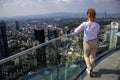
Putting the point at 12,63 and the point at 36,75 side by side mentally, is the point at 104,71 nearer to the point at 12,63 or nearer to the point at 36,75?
the point at 36,75

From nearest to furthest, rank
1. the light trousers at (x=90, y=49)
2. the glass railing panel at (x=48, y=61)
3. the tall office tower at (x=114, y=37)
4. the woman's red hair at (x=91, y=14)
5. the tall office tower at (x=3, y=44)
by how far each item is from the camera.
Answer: the glass railing panel at (x=48, y=61) < the woman's red hair at (x=91, y=14) < the light trousers at (x=90, y=49) < the tall office tower at (x=114, y=37) < the tall office tower at (x=3, y=44)

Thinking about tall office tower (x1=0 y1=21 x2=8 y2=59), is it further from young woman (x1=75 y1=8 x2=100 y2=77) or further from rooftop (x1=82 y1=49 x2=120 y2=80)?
young woman (x1=75 y1=8 x2=100 y2=77)

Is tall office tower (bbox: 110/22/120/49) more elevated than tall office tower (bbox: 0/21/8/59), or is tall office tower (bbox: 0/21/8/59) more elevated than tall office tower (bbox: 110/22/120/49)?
tall office tower (bbox: 110/22/120/49)

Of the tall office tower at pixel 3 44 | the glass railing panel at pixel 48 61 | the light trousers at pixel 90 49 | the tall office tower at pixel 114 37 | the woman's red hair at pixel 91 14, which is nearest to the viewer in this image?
the glass railing panel at pixel 48 61

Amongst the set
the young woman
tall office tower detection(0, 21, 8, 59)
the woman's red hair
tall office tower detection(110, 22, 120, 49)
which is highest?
the woman's red hair

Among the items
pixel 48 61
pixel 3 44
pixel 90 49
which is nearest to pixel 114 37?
pixel 90 49

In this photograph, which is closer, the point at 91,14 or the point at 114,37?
the point at 91,14

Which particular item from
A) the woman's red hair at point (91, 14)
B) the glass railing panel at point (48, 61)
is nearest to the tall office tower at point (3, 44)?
the glass railing panel at point (48, 61)

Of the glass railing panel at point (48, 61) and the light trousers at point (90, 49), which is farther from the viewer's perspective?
the light trousers at point (90, 49)

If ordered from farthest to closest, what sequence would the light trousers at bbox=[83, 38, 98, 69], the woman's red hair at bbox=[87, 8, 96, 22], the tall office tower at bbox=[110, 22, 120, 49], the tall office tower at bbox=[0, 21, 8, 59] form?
the tall office tower at bbox=[0, 21, 8, 59] → the tall office tower at bbox=[110, 22, 120, 49] → the light trousers at bbox=[83, 38, 98, 69] → the woman's red hair at bbox=[87, 8, 96, 22]

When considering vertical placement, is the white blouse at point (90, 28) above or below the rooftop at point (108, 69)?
above

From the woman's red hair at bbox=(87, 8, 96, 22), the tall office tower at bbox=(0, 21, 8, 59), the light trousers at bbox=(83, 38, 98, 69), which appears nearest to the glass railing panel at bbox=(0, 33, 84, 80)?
the light trousers at bbox=(83, 38, 98, 69)

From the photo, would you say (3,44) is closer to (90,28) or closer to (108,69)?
(108,69)

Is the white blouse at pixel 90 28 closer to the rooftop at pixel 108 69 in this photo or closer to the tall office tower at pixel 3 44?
the rooftop at pixel 108 69
